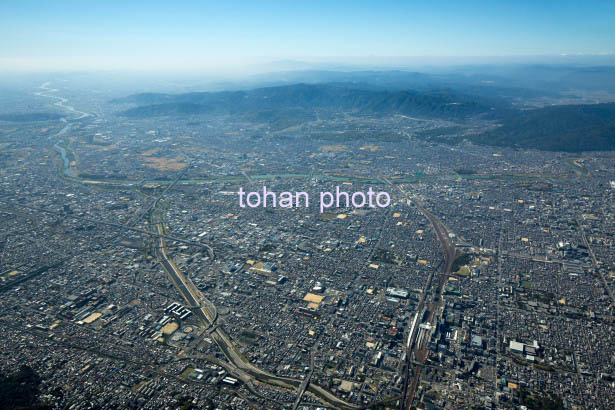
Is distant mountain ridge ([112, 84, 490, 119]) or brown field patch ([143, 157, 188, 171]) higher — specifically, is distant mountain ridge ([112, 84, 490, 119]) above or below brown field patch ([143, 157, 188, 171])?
above

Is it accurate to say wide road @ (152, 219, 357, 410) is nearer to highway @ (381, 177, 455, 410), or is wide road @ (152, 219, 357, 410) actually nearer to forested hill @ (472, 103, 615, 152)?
highway @ (381, 177, 455, 410)

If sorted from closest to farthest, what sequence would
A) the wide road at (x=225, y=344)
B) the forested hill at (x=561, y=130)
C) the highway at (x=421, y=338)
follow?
A: the wide road at (x=225, y=344)
the highway at (x=421, y=338)
the forested hill at (x=561, y=130)

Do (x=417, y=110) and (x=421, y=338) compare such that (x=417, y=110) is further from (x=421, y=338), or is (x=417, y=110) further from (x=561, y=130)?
(x=421, y=338)

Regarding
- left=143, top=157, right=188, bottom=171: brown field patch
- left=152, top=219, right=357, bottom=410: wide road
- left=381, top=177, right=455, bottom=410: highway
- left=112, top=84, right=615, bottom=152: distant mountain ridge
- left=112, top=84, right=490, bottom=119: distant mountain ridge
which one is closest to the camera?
left=152, top=219, right=357, bottom=410: wide road

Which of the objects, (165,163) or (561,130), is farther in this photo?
(561,130)

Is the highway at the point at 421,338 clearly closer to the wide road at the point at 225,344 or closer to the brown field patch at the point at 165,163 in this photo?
the wide road at the point at 225,344

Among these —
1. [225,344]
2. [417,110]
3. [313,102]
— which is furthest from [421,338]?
[313,102]

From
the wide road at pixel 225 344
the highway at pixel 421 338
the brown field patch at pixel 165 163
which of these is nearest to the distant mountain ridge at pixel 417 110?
the brown field patch at pixel 165 163

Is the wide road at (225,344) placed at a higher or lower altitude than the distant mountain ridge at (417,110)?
lower

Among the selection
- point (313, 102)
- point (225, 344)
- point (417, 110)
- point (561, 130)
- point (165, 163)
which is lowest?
point (225, 344)

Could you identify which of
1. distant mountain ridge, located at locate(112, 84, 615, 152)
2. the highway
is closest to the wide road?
the highway

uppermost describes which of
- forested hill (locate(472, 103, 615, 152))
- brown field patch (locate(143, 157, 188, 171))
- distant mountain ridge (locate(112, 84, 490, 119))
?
distant mountain ridge (locate(112, 84, 490, 119))

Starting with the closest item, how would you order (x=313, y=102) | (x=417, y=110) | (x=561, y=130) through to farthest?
(x=561, y=130)
(x=417, y=110)
(x=313, y=102)
